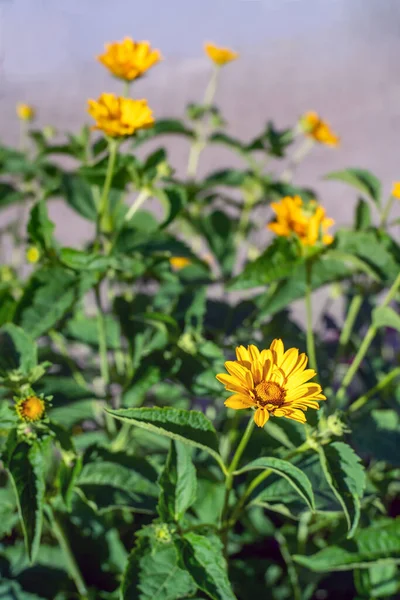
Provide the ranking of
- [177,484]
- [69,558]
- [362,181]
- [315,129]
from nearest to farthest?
1. [177,484]
2. [69,558]
3. [362,181]
4. [315,129]

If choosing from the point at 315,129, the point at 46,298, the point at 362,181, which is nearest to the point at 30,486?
the point at 46,298

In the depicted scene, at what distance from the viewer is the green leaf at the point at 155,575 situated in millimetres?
739

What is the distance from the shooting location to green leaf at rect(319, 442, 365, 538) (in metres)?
0.71

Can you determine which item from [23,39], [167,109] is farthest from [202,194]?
[23,39]

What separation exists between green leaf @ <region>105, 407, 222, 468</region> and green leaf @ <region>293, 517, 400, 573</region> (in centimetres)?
28

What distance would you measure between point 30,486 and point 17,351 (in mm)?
191

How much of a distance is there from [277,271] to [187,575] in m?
0.45

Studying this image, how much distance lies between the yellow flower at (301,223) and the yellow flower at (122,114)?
0.24 metres

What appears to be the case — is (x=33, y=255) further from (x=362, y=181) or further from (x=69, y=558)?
(x=362, y=181)

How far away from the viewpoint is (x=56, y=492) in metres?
0.88

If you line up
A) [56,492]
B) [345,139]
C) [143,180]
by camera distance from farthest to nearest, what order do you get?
1. [345,139]
2. [143,180]
3. [56,492]

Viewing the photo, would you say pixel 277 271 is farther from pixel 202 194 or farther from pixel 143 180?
pixel 202 194

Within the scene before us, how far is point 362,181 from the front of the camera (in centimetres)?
111

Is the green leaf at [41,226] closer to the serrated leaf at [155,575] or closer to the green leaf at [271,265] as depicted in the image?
the green leaf at [271,265]
